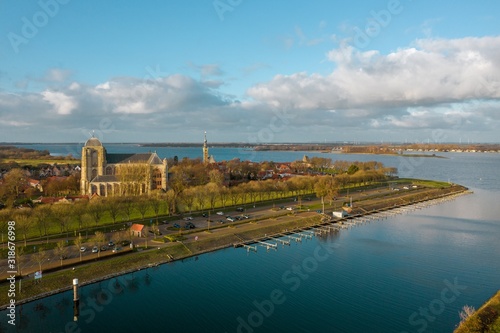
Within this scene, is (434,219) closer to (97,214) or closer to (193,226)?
(193,226)

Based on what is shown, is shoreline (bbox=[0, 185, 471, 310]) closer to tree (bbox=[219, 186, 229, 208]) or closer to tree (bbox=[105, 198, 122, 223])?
tree (bbox=[105, 198, 122, 223])

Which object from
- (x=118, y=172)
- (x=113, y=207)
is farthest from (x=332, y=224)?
(x=118, y=172)

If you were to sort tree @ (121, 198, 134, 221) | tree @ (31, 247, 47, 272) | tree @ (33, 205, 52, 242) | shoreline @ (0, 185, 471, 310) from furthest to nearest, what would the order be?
tree @ (121, 198, 134, 221)
tree @ (33, 205, 52, 242)
shoreline @ (0, 185, 471, 310)
tree @ (31, 247, 47, 272)

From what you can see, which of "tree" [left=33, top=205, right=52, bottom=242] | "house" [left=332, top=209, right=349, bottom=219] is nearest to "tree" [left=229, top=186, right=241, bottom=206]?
"house" [left=332, top=209, right=349, bottom=219]

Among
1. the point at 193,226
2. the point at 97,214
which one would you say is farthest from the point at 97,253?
the point at 193,226

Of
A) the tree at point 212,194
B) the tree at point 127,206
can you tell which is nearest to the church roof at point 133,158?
the tree at point 212,194

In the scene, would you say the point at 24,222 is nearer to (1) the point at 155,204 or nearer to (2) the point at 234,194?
(1) the point at 155,204

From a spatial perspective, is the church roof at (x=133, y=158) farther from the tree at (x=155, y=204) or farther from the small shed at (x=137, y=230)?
the small shed at (x=137, y=230)
